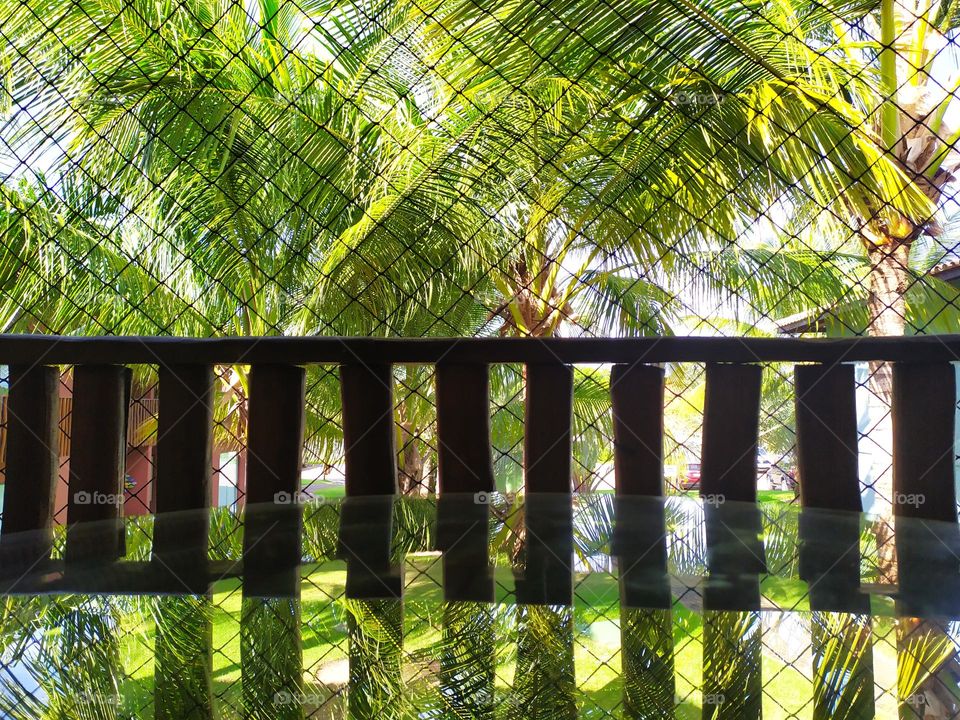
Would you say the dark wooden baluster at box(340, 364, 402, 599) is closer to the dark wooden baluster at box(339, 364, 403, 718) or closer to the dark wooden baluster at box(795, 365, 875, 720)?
the dark wooden baluster at box(339, 364, 403, 718)

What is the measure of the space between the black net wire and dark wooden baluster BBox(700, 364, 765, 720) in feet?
0.19

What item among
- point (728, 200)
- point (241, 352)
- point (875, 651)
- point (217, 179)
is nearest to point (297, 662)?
point (875, 651)

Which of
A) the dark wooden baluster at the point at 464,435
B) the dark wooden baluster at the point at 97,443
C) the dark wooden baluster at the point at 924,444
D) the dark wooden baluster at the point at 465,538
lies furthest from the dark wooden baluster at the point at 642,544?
the dark wooden baluster at the point at 97,443

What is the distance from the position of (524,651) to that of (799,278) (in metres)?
5.21

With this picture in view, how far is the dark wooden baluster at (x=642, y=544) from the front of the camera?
0.57m

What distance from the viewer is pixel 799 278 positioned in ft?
17.4

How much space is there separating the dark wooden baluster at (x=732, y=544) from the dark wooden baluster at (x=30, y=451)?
110 centimetres

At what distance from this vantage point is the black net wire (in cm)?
239

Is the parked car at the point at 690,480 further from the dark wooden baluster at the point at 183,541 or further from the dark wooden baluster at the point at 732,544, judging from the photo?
the dark wooden baluster at the point at 183,541

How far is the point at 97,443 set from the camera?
135cm

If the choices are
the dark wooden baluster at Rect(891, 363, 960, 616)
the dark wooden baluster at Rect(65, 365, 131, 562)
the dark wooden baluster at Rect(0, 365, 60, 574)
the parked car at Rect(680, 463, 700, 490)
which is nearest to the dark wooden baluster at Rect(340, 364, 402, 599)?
the dark wooden baluster at Rect(65, 365, 131, 562)

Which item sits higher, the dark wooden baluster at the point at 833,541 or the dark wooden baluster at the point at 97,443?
the dark wooden baluster at the point at 97,443

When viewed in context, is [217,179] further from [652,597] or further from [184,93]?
[652,597]

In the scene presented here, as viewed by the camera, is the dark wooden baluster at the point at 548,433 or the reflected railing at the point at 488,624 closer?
the reflected railing at the point at 488,624
